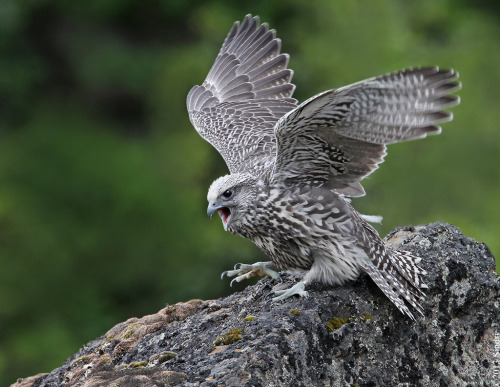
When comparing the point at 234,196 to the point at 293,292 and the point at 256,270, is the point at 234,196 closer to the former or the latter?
the point at 256,270

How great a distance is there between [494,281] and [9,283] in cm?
1371

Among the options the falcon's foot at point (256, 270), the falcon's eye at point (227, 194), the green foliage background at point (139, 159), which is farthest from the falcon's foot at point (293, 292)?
the green foliage background at point (139, 159)

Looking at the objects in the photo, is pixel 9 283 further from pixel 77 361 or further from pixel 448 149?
pixel 77 361

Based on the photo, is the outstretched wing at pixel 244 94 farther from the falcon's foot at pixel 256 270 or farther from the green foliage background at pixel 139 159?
the green foliage background at pixel 139 159

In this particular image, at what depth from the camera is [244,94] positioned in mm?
8344

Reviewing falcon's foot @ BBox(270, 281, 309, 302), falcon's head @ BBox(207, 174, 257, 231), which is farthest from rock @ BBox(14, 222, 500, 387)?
falcon's head @ BBox(207, 174, 257, 231)

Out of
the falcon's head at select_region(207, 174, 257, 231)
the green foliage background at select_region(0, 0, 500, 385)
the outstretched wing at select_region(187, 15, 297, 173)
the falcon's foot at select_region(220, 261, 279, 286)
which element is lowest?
the falcon's foot at select_region(220, 261, 279, 286)

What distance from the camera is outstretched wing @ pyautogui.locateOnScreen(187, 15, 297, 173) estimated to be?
7.61 metres

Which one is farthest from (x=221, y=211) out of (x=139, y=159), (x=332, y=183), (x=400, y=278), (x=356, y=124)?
(x=139, y=159)

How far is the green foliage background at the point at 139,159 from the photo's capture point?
54.5 feet

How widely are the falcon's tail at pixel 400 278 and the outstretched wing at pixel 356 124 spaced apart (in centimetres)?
56

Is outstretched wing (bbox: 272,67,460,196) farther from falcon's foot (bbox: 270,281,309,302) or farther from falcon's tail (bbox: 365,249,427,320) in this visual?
falcon's foot (bbox: 270,281,309,302)

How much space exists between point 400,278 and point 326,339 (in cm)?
82

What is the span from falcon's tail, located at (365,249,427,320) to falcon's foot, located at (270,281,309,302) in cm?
45
